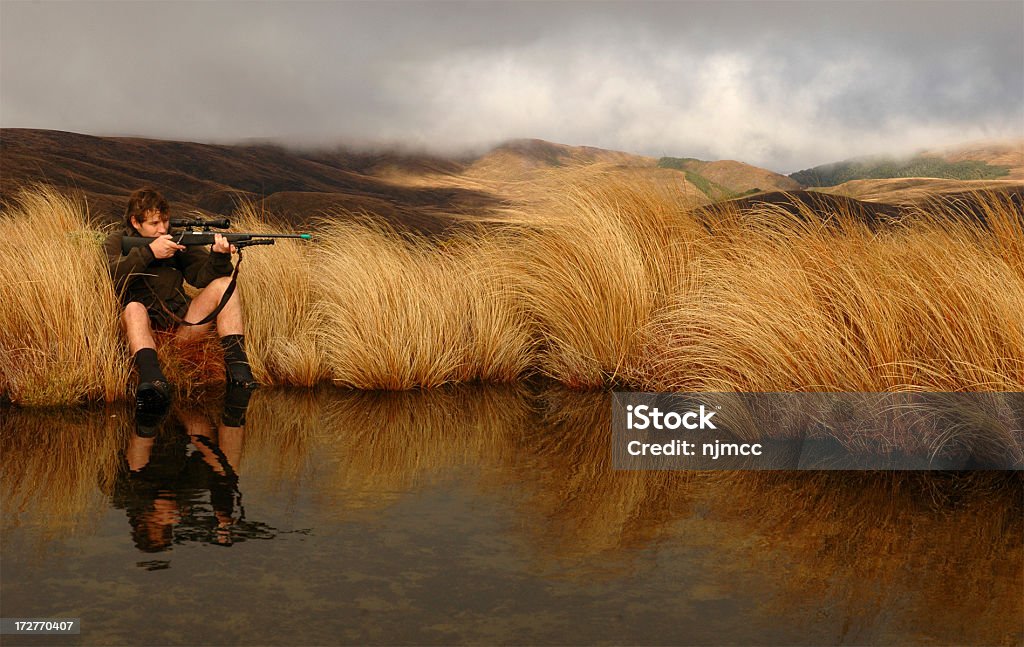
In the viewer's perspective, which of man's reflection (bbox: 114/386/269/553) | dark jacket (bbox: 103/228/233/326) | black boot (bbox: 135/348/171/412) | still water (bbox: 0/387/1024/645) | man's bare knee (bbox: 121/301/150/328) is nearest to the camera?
still water (bbox: 0/387/1024/645)

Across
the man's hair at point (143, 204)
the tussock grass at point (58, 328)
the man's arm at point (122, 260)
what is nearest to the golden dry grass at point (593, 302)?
the tussock grass at point (58, 328)

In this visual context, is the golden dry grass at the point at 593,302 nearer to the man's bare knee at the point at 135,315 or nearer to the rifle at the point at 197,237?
the man's bare knee at the point at 135,315

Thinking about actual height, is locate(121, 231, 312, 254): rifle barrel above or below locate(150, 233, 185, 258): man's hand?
above

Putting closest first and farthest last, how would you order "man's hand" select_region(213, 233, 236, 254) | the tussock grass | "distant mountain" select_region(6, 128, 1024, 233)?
the tussock grass, "man's hand" select_region(213, 233, 236, 254), "distant mountain" select_region(6, 128, 1024, 233)

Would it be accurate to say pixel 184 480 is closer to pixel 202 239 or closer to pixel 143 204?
pixel 202 239

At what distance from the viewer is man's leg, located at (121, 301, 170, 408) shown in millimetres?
5703

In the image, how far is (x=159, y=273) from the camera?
253 inches

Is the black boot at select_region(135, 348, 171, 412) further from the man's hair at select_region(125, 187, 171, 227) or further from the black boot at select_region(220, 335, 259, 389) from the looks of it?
the man's hair at select_region(125, 187, 171, 227)

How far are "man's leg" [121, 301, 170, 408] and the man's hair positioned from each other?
0.60 meters

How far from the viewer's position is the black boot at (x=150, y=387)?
18.7ft

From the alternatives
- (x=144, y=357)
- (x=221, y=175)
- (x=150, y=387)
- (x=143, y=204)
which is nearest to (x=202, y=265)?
(x=143, y=204)

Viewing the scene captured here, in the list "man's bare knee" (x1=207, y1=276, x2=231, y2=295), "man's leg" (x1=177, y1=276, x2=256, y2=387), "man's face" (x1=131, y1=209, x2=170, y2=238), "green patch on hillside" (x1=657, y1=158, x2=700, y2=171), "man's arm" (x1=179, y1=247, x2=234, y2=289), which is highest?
"green patch on hillside" (x1=657, y1=158, x2=700, y2=171)

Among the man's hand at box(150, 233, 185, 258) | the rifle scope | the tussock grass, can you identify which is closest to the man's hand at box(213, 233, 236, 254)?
the rifle scope

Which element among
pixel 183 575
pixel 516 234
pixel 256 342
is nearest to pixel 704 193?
pixel 516 234
